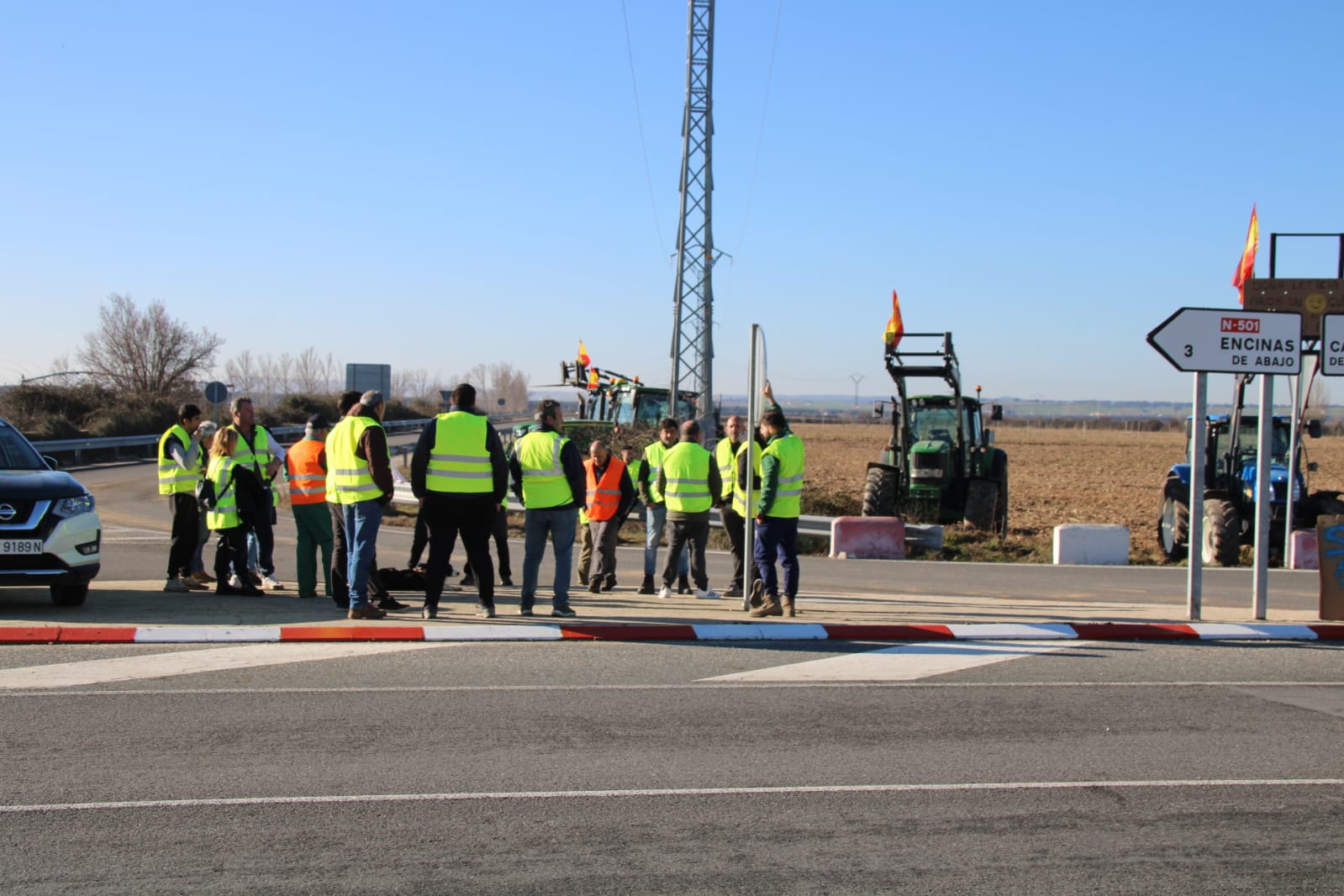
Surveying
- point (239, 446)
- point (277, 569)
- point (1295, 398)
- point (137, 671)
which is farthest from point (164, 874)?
point (1295, 398)

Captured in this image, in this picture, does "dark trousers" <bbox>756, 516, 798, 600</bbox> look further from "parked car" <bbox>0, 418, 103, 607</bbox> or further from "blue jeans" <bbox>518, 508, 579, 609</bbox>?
"parked car" <bbox>0, 418, 103, 607</bbox>

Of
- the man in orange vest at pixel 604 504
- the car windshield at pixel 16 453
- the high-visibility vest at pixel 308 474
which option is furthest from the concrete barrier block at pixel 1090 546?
the car windshield at pixel 16 453

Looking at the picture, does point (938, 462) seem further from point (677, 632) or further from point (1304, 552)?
point (677, 632)

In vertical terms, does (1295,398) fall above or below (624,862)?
above

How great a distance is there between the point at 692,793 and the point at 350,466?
207 inches

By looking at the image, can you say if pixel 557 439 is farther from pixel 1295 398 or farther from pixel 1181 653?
pixel 1295 398

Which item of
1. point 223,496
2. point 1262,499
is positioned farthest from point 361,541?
point 1262,499

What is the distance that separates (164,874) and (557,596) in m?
6.27

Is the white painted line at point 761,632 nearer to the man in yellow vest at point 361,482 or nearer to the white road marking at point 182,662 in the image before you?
the white road marking at point 182,662

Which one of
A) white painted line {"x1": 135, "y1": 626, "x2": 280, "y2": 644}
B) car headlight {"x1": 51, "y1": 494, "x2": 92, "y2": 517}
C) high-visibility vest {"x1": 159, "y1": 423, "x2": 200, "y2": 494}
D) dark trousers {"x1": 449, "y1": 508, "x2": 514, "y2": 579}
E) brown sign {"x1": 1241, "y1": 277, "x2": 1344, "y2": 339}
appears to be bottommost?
white painted line {"x1": 135, "y1": 626, "x2": 280, "y2": 644}

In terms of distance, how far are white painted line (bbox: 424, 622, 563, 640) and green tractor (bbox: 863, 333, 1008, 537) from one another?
11754 mm

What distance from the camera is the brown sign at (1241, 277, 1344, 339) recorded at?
1561 cm

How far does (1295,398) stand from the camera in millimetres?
15875

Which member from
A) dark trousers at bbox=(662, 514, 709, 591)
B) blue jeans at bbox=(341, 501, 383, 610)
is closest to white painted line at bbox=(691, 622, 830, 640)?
dark trousers at bbox=(662, 514, 709, 591)
